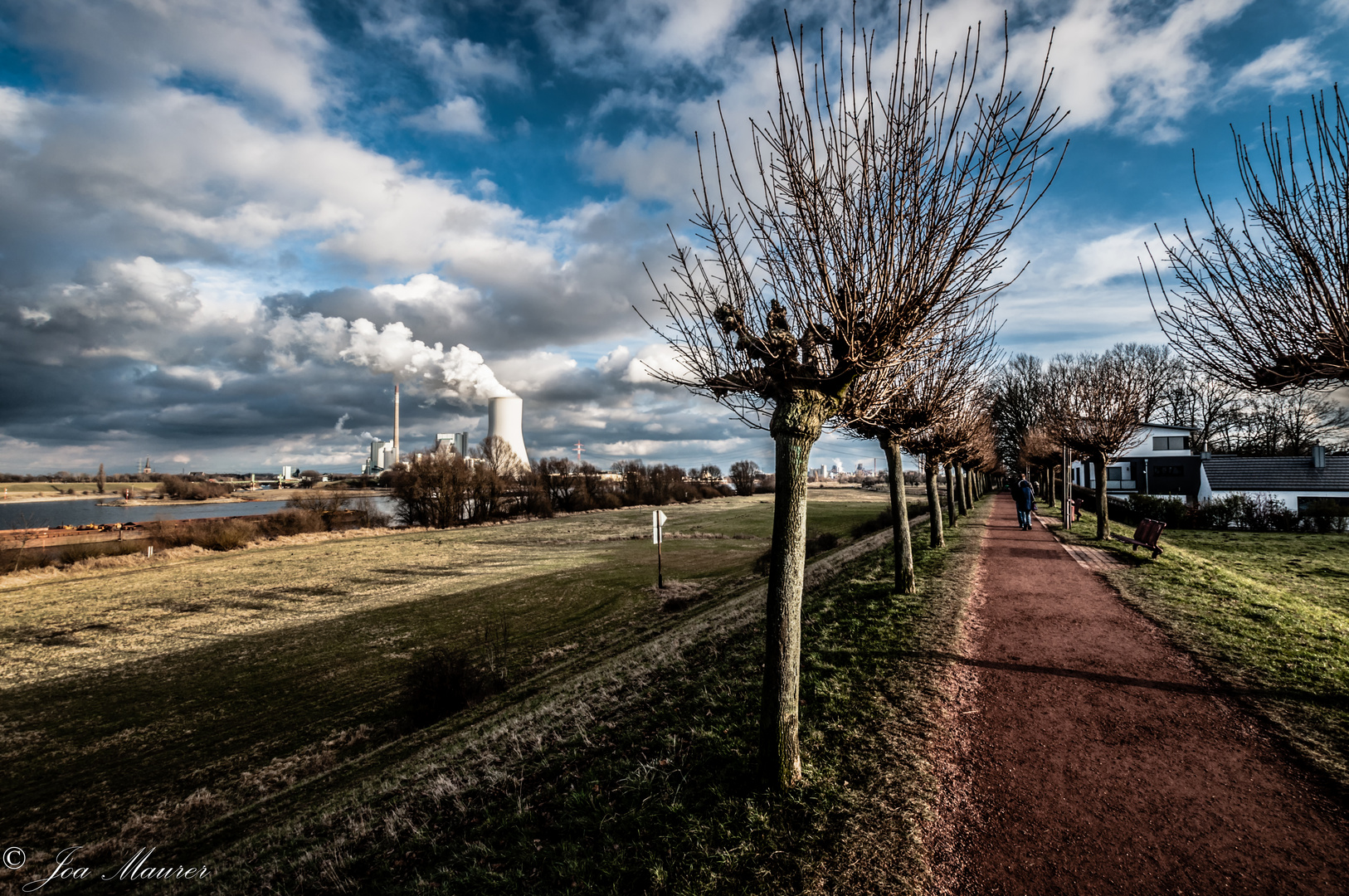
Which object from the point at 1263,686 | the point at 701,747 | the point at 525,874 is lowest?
the point at 525,874

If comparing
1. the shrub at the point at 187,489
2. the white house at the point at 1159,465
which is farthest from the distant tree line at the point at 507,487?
the white house at the point at 1159,465

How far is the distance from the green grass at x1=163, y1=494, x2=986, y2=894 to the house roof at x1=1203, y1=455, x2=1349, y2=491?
36.0 metres

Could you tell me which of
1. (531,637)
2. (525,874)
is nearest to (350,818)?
(525,874)

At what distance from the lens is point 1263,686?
541 cm

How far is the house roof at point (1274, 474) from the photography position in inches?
1134

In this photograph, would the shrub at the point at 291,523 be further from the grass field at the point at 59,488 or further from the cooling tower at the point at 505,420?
the grass field at the point at 59,488

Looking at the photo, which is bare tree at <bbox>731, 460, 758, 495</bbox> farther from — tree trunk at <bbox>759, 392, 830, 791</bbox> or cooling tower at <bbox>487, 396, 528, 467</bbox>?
tree trunk at <bbox>759, 392, 830, 791</bbox>

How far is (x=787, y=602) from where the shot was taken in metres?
4.35

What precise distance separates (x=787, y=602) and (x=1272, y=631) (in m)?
7.40

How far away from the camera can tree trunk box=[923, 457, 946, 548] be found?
1525 cm

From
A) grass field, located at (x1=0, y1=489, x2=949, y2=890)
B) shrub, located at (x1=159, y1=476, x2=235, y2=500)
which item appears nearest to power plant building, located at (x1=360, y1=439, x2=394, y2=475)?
shrub, located at (x1=159, y1=476, x2=235, y2=500)

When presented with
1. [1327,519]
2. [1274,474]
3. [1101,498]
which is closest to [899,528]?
[1101,498]

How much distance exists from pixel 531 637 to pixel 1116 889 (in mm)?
13938

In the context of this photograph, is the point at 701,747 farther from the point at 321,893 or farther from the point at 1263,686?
the point at 1263,686
